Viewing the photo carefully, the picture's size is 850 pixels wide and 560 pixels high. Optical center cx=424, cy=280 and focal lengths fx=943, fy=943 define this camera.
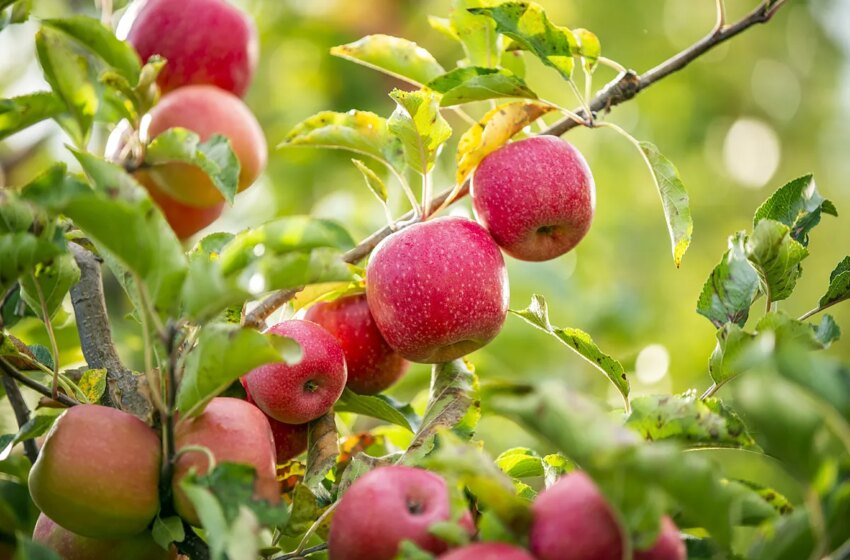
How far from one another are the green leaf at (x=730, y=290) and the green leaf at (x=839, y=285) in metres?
0.07

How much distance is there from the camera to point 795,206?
953mm

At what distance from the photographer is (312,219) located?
2.48ft

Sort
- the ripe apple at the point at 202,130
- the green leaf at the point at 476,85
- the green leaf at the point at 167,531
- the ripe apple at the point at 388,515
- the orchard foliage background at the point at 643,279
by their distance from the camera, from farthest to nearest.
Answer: the ripe apple at the point at 202,130 → the green leaf at the point at 476,85 → the green leaf at the point at 167,531 → the ripe apple at the point at 388,515 → the orchard foliage background at the point at 643,279

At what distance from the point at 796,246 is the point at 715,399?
6.5 inches

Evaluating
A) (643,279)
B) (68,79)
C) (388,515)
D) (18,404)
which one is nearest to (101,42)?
(68,79)

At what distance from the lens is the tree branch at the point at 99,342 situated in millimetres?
940

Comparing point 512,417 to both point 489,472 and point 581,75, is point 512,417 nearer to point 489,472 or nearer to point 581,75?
point 489,472

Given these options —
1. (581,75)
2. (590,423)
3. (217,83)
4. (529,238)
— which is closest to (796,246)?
(529,238)

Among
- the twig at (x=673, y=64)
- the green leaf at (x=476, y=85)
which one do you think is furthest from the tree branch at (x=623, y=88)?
the green leaf at (x=476, y=85)

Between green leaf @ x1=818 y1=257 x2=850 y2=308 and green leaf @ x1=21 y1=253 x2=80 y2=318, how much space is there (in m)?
0.70

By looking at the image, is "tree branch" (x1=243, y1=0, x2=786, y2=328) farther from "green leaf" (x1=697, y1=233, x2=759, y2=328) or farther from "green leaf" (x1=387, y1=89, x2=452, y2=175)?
"green leaf" (x1=697, y1=233, x2=759, y2=328)

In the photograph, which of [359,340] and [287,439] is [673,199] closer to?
[359,340]

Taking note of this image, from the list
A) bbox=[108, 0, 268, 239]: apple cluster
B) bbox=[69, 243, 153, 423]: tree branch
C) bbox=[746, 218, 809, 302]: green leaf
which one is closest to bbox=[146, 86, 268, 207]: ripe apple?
bbox=[108, 0, 268, 239]: apple cluster

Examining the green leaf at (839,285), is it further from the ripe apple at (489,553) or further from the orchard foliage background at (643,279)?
the ripe apple at (489,553)
